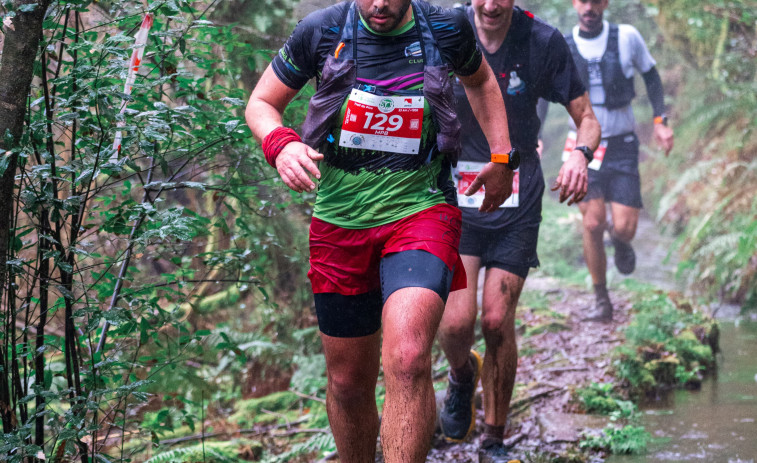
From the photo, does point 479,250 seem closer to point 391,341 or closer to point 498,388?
point 498,388

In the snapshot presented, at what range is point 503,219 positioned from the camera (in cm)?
415

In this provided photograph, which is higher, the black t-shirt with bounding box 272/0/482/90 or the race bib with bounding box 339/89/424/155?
the black t-shirt with bounding box 272/0/482/90

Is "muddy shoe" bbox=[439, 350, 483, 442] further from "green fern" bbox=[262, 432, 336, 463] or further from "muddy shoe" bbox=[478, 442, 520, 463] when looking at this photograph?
"green fern" bbox=[262, 432, 336, 463]

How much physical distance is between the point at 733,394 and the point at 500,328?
209 centimetres

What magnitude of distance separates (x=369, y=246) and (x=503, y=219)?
1387mm

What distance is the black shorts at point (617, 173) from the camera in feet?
25.2

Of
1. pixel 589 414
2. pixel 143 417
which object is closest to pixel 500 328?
pixel 589 414

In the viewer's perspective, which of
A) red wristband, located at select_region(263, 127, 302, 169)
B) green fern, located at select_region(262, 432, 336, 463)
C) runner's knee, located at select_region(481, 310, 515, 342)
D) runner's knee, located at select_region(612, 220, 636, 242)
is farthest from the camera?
runner's knee, located at select_region(612, 220, 636, 242)

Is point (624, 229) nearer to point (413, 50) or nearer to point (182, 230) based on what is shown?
point (413, 50)

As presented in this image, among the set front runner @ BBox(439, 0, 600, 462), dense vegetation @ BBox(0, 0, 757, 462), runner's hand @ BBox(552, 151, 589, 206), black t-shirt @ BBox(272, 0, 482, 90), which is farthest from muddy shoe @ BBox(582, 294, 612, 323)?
black t-shirt @ BBox(272, 0, 482, 90)

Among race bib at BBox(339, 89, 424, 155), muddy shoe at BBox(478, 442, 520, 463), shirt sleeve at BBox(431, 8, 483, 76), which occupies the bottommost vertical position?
muddy shoe at BBox(478, 442, 520, 463)

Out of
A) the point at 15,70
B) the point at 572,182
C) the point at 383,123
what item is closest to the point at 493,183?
the point at 572,182

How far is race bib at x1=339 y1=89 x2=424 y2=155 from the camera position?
2855mm

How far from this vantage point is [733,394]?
16.6ft
